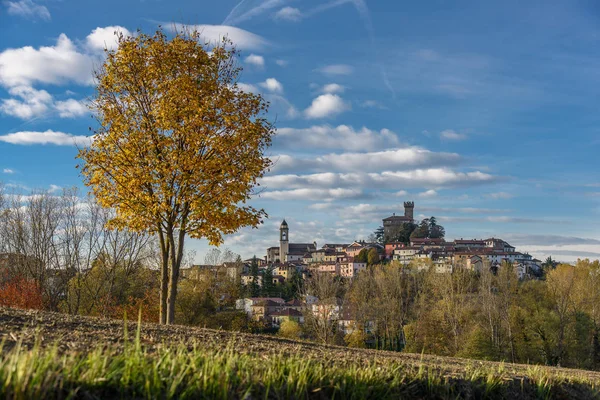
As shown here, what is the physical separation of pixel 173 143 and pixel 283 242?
13944 cm

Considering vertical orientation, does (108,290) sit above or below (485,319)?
above

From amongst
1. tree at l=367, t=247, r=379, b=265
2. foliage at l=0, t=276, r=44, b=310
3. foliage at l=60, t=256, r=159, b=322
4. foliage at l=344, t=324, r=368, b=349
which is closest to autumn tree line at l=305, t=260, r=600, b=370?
foliage at l=344, t=324, r=368, b=349

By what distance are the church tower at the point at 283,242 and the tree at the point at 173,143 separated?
137 metres

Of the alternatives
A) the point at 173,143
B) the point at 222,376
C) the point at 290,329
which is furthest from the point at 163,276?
the point at 290,329

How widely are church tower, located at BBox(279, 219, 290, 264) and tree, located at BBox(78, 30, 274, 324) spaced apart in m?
137

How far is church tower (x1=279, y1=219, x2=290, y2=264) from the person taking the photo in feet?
488

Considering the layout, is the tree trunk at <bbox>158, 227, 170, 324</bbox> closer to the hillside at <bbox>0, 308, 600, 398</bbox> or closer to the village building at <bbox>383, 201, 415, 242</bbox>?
the hillside at <bbox>0, 308, 600, 398</bbox>

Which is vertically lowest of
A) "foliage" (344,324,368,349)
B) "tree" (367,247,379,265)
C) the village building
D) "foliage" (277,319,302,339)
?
"foliage" (344,324,368,349)

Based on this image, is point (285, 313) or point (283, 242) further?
point (283, 242)

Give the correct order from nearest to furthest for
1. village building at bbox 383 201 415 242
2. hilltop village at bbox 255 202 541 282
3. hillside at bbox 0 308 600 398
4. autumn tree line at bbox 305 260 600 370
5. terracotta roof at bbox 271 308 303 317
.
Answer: hillside at bbox 0 308 600 398
autumn tree line at bbox 305 260 600 370
terracotta roof at bbox 271 308 303 317
hilltop village at bbox 255 202 541 282
village building at bbox 383 201 415 242

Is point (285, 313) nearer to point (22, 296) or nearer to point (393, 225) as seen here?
point (22, 296)

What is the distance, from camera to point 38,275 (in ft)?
92.7

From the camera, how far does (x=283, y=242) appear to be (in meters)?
150

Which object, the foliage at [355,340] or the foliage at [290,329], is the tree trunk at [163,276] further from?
the foliage at [355,340]
